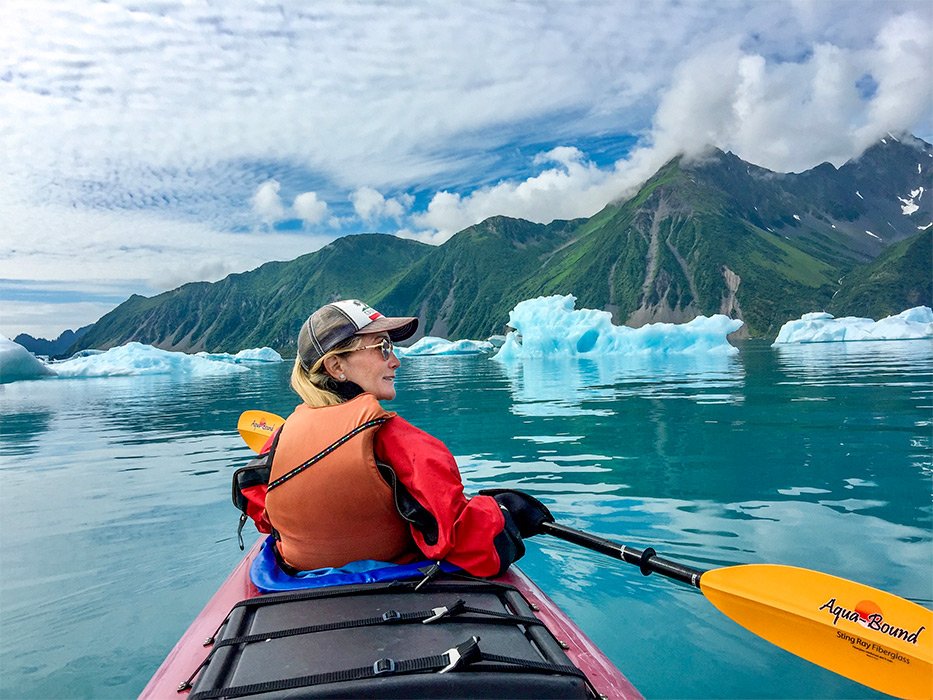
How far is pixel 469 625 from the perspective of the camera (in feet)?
9.23

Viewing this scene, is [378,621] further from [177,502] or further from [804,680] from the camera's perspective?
[177,502]

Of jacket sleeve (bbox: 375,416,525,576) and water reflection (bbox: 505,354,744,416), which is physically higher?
jacket sleeve (bbox: 375,416,525,576)

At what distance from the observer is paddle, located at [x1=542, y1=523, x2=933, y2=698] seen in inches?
124

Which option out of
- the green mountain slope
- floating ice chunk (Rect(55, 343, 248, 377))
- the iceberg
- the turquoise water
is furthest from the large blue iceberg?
the green mountain slope

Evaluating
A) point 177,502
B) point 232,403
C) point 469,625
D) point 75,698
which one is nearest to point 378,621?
point 469,625

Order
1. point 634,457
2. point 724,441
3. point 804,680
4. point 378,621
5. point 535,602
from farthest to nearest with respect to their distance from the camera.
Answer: point 724,441 → point 634,457 → point 804,680 → point 535,602 → point 378,621

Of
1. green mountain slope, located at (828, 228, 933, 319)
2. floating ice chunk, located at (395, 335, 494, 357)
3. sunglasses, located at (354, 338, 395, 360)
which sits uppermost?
green mountain slope, located at (828, 228, 933, 319)

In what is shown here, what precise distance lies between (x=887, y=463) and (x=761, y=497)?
3243 mm

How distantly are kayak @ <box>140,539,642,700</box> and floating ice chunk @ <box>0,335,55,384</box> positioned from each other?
2103 inches

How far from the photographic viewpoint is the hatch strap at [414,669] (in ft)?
7.39

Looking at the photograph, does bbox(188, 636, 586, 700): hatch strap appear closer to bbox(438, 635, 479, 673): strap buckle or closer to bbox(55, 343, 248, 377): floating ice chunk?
bbox(438, 635, 479, 673): strap buckle

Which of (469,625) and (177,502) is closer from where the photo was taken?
(469,625)

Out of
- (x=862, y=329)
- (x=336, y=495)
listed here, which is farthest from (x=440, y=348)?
(x=336, y=495)

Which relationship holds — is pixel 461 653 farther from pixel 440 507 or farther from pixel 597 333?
pixel 597 333
